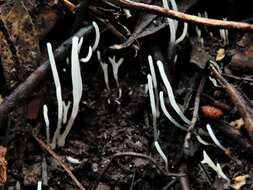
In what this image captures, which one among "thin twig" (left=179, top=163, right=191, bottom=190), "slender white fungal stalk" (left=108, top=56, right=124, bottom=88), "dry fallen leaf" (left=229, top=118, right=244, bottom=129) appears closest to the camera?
"thin twig" (left=179, top=163, right=191, bottom=190)

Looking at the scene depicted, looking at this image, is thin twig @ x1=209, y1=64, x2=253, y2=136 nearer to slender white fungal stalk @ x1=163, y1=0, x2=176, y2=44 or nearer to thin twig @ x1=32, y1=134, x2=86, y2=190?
slender white fungal stalk @ x1=163, y1=0, x2=176, y2=44

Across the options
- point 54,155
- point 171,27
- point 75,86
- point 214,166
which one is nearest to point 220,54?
point 171,27

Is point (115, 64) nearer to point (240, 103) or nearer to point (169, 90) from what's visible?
point (169, 90)

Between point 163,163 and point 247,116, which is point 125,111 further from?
point 247,116

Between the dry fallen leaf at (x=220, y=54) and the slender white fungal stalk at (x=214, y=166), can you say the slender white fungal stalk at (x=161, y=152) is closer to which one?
the slender white fungal stalk at (x=214, y=166)


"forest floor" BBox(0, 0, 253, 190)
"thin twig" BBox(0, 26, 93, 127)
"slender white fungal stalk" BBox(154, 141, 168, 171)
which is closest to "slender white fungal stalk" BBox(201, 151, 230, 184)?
"forest floor" BBox(0, 0, 253, 190)
